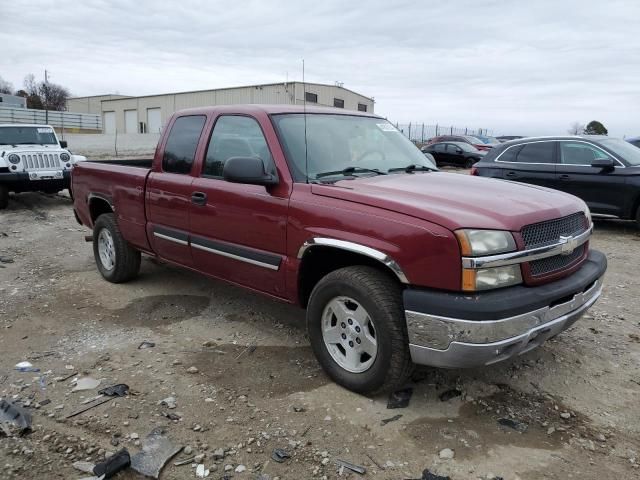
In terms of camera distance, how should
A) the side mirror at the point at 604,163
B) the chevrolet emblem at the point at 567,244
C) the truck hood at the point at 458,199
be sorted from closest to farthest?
the truck hood at the point at 458,199
the chevrolet emblem at the point at 567,244
the side mirror at the point at 604,163

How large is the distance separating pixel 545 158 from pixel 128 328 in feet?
24.6

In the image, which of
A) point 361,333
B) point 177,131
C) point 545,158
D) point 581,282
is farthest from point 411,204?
point 545,158

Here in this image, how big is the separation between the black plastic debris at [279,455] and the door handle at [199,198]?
7.00ft

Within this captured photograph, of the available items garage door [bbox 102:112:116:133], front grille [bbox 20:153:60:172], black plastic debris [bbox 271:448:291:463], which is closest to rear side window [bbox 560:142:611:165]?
black plastic debris [bbox 271:448:291:463]

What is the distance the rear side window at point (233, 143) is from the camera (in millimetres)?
3982

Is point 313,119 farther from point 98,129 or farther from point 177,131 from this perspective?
point 98,129

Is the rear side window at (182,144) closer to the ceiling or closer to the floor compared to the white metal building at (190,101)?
closer to the floor

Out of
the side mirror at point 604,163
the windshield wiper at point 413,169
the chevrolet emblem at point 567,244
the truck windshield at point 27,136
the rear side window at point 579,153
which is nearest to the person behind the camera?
the chevrolet emblem at point 567,244

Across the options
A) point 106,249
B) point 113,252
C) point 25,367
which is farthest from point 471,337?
point 106,249

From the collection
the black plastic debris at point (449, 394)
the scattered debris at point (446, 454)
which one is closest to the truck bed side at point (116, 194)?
the black plastic debris at point (449, 394)

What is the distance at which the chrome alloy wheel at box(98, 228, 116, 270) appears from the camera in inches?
227

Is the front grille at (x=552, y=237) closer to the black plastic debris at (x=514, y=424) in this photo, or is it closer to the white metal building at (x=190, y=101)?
the black plastic debris at (x=514, y=424)

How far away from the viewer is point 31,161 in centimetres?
1080

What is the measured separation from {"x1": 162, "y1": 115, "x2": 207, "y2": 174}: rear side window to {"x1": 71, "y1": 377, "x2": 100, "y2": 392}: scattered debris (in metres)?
1.86
